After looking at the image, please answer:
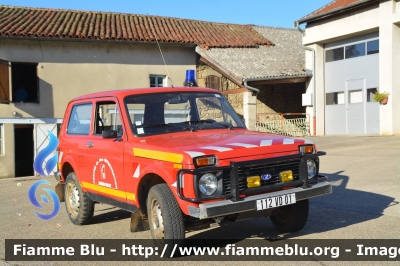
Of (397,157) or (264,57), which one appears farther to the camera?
(264,57)

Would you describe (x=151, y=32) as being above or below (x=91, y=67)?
above

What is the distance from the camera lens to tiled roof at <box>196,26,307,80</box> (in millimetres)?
21406

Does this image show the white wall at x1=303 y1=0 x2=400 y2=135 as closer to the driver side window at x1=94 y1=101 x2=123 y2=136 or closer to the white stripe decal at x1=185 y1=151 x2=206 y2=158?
the driver side window at x1=94 y1=101 x2=123 y2=136

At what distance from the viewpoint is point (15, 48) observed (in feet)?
63.3

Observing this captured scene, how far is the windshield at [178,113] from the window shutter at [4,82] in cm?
1343

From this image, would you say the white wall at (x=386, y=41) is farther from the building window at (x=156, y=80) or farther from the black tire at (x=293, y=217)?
the black tire at (x=293, y=217)

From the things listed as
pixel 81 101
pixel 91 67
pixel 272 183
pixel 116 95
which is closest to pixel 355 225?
pixel 272 183

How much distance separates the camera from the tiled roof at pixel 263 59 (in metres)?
21.4

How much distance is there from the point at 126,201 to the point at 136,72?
52.0 ft

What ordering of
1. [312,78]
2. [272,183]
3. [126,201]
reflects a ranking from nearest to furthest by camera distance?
[272,183] < [126,201] < [312,78]

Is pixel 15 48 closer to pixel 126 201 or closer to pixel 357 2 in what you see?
pixel 357 2

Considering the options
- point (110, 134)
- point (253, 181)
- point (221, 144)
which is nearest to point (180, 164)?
point (221, 144)

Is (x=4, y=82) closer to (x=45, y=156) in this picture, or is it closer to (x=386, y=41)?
(x=45, y=156)

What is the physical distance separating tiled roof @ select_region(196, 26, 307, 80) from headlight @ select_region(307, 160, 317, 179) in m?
14.8
